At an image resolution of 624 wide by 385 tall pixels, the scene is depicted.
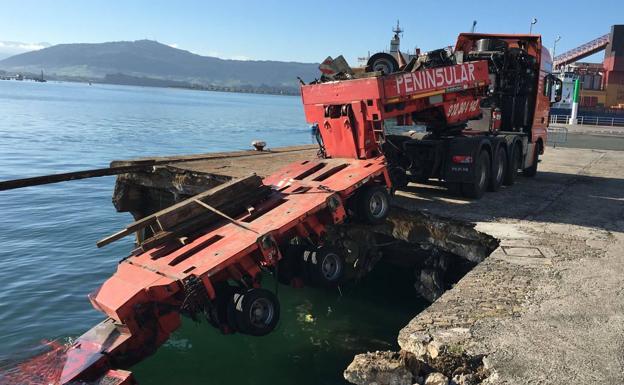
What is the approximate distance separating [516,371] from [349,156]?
526cm

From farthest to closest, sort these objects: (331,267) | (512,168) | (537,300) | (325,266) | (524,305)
→ (512,168) → (331,267) → (325,266) → (537,300) → (524,305)

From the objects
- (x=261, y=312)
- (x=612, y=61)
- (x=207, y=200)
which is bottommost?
(x=261, y=312)

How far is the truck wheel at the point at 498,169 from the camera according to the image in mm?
11508

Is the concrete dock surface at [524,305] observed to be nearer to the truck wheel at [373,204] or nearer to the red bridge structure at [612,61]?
the truck wheel at [373,204]

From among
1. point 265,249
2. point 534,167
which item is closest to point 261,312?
point 265,249

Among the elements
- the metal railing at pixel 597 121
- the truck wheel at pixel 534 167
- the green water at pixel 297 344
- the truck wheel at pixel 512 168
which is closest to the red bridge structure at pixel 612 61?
the metal railing at pixel 597 121

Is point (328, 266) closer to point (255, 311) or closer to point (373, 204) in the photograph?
point (373, 204)

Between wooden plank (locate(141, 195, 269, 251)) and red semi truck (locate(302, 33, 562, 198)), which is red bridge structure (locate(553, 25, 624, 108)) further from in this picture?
wooden plank (locate(141, 195, 269, 251))

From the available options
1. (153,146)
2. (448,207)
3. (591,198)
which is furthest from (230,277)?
(153,146)

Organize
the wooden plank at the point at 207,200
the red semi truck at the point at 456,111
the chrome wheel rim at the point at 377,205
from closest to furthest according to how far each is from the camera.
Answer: the wooden plank at the point at 207,200 → the chrome wheel rim at the point at 377,205 → the red semi truck at the point at 456,111

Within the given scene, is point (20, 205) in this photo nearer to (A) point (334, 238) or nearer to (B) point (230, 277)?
(A) point (334, 238)

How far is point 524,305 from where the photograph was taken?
5578mm

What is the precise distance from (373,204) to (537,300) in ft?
10.2

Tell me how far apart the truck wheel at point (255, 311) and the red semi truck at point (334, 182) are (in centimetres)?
1
